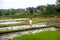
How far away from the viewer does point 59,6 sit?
50.1m

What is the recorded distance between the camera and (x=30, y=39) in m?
11.1

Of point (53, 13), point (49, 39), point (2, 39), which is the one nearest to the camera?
point (49, 39)

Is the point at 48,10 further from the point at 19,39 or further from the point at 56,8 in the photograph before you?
the point at 19,39

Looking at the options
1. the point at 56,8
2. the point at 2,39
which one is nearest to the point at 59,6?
the point at 56,8

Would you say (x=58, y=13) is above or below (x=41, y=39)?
below

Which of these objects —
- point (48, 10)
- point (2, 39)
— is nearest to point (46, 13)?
point (48, 10)

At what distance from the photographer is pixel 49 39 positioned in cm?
1106

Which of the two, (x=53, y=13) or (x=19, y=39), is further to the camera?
(x=53, y=13)

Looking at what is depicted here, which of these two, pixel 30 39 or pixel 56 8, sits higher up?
pixel 30 39

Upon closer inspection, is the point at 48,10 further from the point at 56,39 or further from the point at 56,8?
the point at 56,39

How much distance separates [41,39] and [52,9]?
38.8 meters

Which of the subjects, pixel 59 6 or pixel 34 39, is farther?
pixel 59 6

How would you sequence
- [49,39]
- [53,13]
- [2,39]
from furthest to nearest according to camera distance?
[53,13] < [2,39] < [49,39]

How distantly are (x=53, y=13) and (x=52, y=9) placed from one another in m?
2.07
